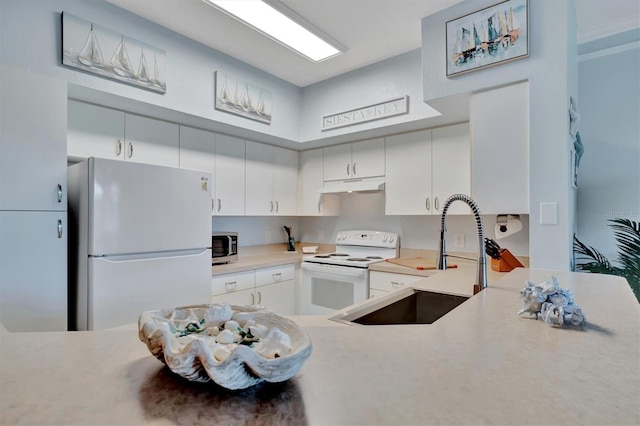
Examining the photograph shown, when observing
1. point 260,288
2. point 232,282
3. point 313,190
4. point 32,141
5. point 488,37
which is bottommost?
point 260,288

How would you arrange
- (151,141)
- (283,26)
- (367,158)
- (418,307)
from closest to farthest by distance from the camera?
(418,307) < (283,26) < (151,141) < (367,158)

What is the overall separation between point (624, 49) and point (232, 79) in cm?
303

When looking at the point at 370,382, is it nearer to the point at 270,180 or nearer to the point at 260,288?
the point at 260,288

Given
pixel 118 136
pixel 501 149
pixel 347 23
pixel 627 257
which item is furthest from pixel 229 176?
pixel 627 257

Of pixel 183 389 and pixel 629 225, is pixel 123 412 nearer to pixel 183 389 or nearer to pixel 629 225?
pixel 183 389

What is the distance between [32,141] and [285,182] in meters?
2.18

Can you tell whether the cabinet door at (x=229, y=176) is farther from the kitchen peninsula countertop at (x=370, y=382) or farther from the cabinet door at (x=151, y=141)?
the kitchen peninsula countertop at (x=370, y=382)

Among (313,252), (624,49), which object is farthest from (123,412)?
(624,49)

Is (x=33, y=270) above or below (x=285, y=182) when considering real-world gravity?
below

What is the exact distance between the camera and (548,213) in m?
1.80

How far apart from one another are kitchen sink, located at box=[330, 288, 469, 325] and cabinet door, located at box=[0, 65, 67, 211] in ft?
5.63

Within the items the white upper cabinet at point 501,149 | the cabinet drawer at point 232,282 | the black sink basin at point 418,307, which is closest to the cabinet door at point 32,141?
the cabinet drawer at point 232,282

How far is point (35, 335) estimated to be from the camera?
744mm

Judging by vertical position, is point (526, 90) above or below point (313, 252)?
above
